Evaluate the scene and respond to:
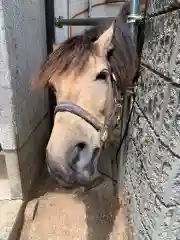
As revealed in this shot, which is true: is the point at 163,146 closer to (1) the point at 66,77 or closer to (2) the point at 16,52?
(1) the point at 66,77

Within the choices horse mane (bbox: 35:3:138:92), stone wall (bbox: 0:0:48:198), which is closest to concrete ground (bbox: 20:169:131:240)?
stone wall (bbox: 0:0:48:198)

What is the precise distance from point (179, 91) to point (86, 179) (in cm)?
46

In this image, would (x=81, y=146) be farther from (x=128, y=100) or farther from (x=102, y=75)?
(x=128, y=100)

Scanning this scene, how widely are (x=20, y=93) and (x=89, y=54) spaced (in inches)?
22.9

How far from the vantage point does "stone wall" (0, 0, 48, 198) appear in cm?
112

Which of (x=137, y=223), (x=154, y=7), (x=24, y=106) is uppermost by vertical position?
(x=154, y=7)

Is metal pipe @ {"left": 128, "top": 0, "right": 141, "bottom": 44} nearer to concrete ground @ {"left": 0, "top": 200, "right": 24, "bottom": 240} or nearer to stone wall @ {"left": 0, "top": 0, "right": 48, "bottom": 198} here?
stone wall @ {"left": 0, "top": 0, "right": 48, "bottom": 198}

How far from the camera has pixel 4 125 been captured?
4.01 feet

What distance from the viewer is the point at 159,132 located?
2.49 feet

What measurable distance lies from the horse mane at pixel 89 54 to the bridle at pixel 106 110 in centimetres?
5

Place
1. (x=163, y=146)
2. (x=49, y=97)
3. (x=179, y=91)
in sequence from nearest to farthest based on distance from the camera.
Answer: (x=179, y=91) → (x=163, y=146) → (x=49, y=97)

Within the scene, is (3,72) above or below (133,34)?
below

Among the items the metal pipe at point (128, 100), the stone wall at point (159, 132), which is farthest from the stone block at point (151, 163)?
the metal pipe at point (128, 100)

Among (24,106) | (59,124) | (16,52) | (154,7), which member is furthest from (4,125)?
(154,7)
